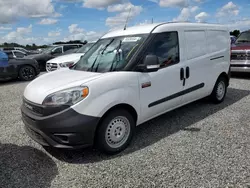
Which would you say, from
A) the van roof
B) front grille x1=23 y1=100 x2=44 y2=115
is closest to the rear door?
the van roof

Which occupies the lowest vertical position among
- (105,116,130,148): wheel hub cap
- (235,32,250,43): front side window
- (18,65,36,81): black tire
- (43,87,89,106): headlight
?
(105,116,130,148): wheel hub cap

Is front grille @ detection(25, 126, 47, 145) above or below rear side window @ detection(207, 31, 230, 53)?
below

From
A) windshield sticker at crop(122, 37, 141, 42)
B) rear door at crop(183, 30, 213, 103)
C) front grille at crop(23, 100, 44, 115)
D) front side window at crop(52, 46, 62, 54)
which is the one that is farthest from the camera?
front side window at crop(52, 46, 62, 54)

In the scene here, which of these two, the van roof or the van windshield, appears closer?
the van windshield

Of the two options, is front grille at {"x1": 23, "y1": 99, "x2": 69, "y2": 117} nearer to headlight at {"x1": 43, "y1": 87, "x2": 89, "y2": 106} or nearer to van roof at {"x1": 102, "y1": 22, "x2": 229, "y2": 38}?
headlight at {"x1": 43, "y1": 87, "x2": 89, "y2": 106}

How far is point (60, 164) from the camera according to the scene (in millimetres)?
3117

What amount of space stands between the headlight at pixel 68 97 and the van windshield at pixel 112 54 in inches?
27.4

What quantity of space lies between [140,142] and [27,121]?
1780 millimetres

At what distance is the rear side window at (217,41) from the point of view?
4887 mm

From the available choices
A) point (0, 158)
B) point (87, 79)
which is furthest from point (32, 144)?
point (87, 79)

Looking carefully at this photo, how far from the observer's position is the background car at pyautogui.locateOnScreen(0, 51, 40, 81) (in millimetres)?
9578

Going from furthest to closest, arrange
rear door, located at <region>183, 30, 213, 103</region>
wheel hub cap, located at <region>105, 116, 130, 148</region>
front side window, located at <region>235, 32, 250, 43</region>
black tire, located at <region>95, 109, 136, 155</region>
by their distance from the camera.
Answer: front side window, located at <region>235, 32, 250, 43</region>, rear door, located at <region>183, 30, 213, 103</region>, wheel hub cap, located at <region>105, 116, 130, 148</region>, black tire, located at <region>95, 109, 136, 155</region>

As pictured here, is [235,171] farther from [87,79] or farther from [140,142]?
[87,79]

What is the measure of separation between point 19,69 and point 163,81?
27.4ft
